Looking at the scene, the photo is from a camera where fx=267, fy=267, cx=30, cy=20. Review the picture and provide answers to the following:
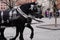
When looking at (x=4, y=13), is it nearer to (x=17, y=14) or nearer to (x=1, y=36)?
(x=17, y=14)

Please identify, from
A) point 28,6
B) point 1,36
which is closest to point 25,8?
point 28,6

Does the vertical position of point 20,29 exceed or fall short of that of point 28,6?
it falls short

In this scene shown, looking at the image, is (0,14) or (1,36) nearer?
(0,14)

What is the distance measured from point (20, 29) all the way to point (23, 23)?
316mm

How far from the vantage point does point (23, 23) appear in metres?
11.4

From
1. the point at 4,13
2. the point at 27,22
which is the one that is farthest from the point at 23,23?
the point at 4,13

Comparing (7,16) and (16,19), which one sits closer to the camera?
(7,16)

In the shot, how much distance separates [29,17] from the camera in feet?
37.8

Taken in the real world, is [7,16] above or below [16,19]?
above

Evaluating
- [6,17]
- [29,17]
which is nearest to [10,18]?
[6,17]

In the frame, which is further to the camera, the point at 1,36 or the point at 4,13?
the point at 1,36

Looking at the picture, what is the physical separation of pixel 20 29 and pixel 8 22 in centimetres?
69

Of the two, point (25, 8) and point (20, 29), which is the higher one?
point (25, 8)

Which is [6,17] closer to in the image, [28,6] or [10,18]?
[10,18]
